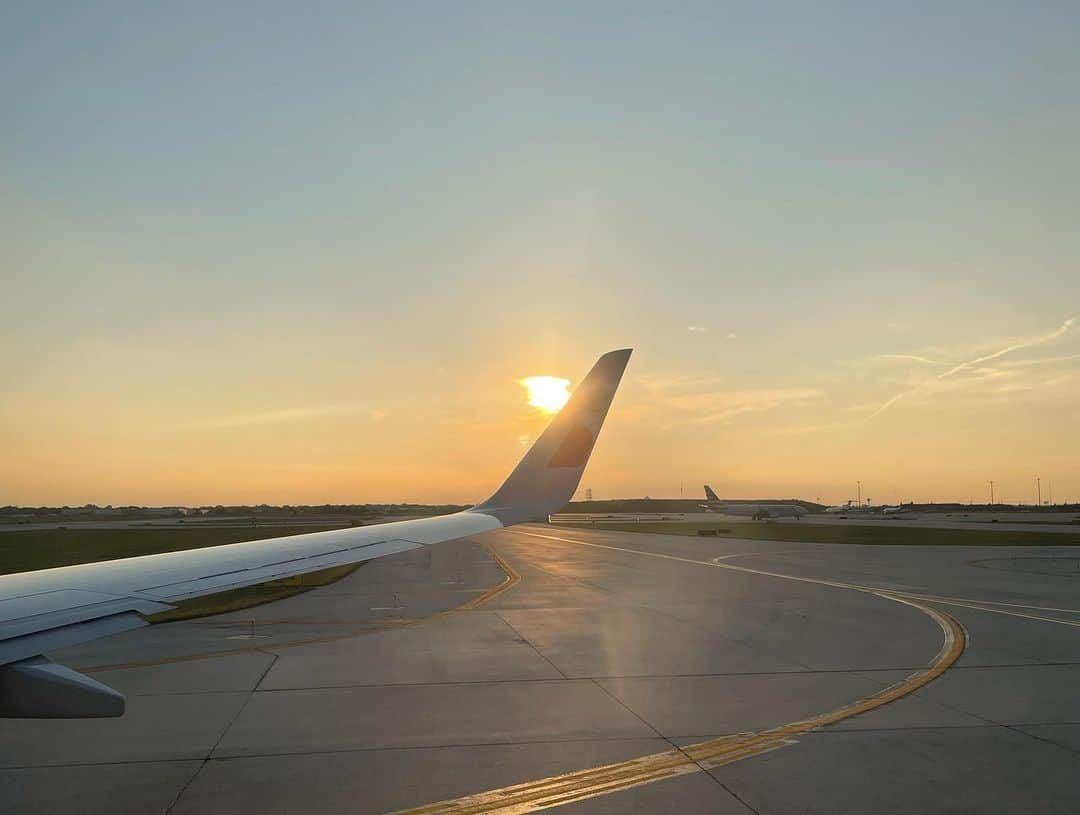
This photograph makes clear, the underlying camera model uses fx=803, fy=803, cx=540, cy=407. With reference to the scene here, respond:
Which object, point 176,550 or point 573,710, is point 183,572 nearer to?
point 573,710

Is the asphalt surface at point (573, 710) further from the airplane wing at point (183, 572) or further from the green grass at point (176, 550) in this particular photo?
the airplane wing at point (183, 572)

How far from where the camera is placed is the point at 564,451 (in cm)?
778

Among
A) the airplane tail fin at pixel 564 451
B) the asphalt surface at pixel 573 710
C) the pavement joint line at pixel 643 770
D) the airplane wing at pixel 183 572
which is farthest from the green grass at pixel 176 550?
the pavement joint line at pixel 643 770

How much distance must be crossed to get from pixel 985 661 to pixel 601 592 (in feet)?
36.3

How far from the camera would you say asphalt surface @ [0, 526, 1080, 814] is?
711 centimetres

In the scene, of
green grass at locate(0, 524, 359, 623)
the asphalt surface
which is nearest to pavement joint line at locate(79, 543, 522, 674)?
the asphalt surface

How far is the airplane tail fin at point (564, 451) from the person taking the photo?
7.67 metres

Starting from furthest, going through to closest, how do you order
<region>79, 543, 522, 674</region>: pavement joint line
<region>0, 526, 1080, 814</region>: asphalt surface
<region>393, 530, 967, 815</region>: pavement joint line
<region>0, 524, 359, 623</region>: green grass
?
1. <region>0, 524, 359, 623</region>: green grass
2. <region>79, 543, 522, 674</region>: pavement joint line
3. <region>0, 526, 1080, 814</region>: asphalt surface
4. <region>393, 530, 967, 815</region>: pavement joint line

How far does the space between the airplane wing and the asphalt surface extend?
216cm

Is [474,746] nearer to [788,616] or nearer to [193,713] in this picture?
[193,713]

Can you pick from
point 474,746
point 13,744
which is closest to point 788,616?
point 474,746

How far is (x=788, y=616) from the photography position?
17594 mm

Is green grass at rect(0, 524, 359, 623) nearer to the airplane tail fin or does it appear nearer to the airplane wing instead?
the airplane wing

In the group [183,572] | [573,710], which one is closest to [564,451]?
[183,572]
